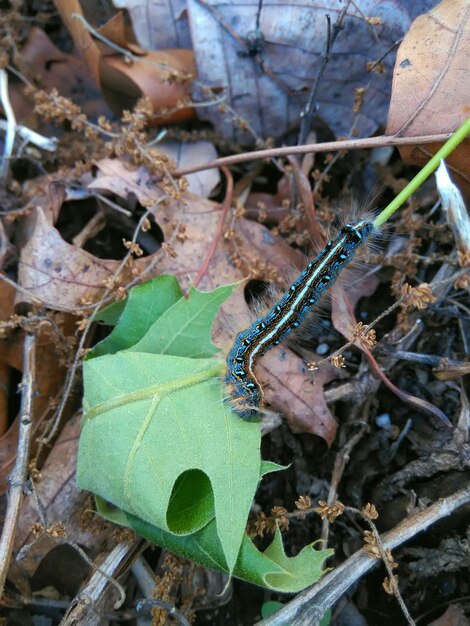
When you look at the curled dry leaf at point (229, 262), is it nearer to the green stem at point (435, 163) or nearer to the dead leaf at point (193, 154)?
the dead leaf at point (193, 154)

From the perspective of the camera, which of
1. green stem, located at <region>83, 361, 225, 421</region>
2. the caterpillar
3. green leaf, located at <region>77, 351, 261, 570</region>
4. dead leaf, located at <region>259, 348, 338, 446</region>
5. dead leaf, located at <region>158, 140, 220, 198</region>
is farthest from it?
dead leaf, located at <region>158, 140, 220, 198</region>

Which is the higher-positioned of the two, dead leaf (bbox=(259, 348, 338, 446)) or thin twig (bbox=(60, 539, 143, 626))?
dead leaf (bbox=(259, 348, 338, 446))

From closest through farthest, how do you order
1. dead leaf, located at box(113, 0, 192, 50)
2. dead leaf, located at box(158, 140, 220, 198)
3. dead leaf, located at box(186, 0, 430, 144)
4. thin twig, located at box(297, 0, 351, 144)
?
thin twig, located at box(297, 0, 351, 144) < dead leaf, located at box(186, 0, 430, 144) < dead leaf, located at box(158, 140, 220, 198) < dead leaf, located at box(113, 0, 192, 50)

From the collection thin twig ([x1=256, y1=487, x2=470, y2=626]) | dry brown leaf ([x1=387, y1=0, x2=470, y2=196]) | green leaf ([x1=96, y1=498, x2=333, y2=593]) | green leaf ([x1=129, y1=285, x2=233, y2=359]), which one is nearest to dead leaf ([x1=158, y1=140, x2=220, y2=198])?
green leaf ([x1=129, y1=285, x2=233, y2=359])

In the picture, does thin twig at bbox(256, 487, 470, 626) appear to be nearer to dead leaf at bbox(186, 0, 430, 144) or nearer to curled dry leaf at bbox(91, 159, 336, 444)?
curled dry leaf at bbox(91, 159, 336, 444)

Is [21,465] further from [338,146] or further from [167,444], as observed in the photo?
[338,146]

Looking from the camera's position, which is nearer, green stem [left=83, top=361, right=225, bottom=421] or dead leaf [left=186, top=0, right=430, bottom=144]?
green stem [left=83, top=361, right=225, bottom=421]
